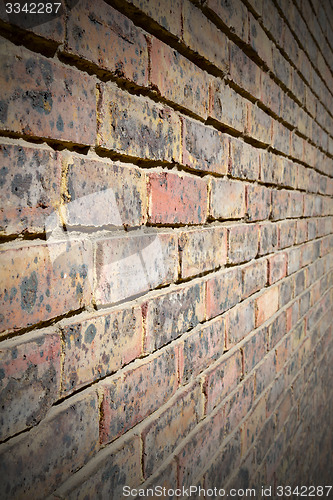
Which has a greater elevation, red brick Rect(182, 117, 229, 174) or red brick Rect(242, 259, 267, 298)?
red brick Rect(182, 117, 229, 174)

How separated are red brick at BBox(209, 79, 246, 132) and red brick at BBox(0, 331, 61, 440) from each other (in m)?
0.61

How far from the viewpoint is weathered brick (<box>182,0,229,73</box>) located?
72 cm

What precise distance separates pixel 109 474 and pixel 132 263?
34cm

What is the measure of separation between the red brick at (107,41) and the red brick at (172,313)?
393 millimetres

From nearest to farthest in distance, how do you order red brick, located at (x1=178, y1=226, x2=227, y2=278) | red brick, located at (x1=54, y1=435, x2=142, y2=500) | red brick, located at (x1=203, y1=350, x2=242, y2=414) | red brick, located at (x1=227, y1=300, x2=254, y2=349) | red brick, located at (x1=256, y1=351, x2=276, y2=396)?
red brick, located at (x1=54, y1=435, x2=142, y2=500) < red brick, located at (x1=178, y1=226, x2=227, y2=278) < red brick, located at (x1=203, y1=350, x2=242, y2=414) < red brick, located at (x1=227, y1=300, x2=254, y2=349) < red brick, located at (x1=256, y1=351, x2=276, y2=396)

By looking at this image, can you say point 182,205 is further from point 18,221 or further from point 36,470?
point 36,470

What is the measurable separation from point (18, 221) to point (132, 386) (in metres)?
0.35

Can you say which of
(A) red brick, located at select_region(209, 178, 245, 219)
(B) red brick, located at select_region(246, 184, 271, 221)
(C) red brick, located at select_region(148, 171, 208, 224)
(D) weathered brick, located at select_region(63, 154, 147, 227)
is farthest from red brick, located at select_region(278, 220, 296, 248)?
(D) weathered brick, located at select_region(63, 154, 147, 227)

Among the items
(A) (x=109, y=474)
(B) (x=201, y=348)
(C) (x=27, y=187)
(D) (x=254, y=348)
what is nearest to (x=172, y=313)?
(B) (x=201, y=348)

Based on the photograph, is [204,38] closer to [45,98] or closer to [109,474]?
[45,98]

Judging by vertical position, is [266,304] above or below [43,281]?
below

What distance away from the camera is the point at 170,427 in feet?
2.39

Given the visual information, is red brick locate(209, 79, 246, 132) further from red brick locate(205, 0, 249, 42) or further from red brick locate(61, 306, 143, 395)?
red brick locate(61, 306, 143, 395)

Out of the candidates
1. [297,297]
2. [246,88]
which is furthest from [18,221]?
[297,297]
